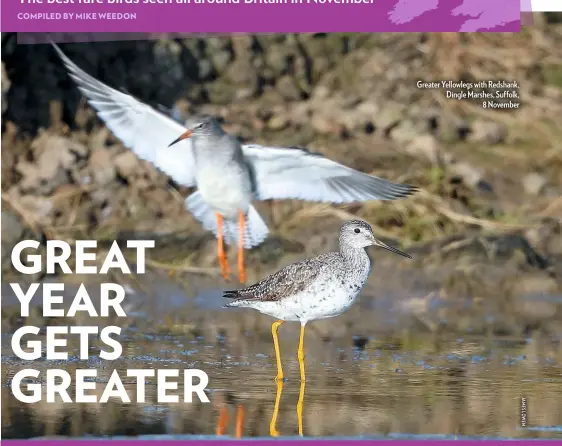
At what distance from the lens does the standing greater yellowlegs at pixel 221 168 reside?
942 centimetres

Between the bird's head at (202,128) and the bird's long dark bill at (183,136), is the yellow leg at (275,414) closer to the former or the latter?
the bird's long dark bill at (183,136)

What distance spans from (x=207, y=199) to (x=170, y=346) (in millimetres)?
2103

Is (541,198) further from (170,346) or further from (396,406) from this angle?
(396,406)

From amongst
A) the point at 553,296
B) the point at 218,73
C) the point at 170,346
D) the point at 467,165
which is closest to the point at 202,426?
the point at 170,346

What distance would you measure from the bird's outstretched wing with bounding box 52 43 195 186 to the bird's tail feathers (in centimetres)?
20

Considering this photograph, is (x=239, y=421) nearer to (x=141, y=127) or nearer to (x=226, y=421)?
(x=226, y=421)

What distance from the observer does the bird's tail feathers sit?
10.2 metres

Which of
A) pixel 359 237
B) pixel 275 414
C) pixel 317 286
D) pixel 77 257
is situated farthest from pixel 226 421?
pixel 77 257

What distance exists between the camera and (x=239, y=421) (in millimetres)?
6055

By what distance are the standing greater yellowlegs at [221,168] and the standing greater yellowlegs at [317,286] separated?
1.33 metres

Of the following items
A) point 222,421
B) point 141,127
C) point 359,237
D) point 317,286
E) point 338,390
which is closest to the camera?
point 222,421

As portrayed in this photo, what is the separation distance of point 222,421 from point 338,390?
93cm

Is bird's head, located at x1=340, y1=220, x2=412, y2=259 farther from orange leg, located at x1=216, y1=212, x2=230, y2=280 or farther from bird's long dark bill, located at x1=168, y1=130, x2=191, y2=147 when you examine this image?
bird's long dark bill, located at x1=168, y1=130, x2=191, y2=147

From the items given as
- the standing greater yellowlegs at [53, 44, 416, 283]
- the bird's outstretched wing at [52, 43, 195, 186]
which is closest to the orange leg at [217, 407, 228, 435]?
the standing greater yellowlegs at [53, 44, 416, 283]
